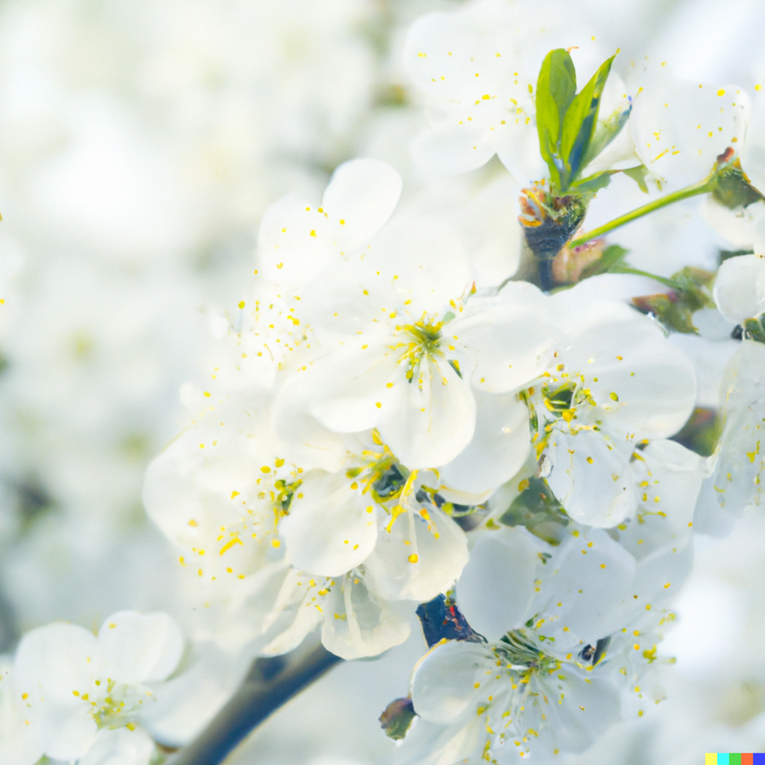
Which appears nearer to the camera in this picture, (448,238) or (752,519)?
(448,238)

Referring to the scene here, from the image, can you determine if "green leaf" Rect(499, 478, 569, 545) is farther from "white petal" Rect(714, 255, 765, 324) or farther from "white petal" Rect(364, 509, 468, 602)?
"white petal" Rect(714, 255, 765, 324)

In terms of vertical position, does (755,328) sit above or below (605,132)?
below

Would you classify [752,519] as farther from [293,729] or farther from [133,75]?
[133,75]

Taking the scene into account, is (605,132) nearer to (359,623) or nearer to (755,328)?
(755,328)

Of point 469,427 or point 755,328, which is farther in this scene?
point 755,328

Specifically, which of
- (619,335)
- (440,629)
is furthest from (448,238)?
(440,629)

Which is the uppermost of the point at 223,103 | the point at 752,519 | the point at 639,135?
the point at 223,103

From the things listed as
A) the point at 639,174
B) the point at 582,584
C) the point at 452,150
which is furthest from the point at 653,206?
the point at 582,584
